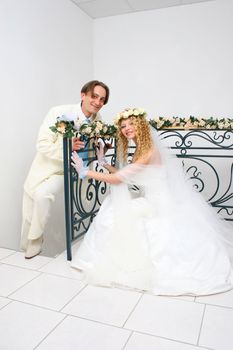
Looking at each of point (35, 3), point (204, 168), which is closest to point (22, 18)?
point (35, 3)

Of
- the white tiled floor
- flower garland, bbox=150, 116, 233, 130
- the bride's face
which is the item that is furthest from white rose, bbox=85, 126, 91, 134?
the white tiled floor

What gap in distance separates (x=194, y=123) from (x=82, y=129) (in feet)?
3.51

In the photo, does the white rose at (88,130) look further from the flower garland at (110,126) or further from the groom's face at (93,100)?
the groom's face at (93,100)

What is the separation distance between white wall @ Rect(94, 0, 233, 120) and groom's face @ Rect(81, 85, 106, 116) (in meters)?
1.64

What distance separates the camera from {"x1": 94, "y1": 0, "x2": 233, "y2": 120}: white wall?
3.92 metres

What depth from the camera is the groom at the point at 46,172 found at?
102 inches

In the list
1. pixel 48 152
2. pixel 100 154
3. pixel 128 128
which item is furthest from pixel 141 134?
pixel 48 152

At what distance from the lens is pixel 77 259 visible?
236 centimetres

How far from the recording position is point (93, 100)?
9.13ft

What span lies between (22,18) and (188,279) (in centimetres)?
283

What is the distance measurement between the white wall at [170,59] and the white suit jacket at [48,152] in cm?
178

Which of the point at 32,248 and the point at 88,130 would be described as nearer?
the point at 88,130

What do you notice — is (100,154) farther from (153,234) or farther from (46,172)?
(153,234)

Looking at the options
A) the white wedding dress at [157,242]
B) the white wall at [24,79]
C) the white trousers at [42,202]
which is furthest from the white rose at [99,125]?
the white wall at [24,79]
